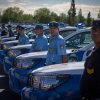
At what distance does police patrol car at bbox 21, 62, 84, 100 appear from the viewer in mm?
4859

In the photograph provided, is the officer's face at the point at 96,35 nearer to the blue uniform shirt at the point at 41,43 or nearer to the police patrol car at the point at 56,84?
the police patrol car at the point at 56,84

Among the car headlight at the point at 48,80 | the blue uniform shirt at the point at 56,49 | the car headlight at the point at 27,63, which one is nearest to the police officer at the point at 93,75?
the car headlight at the point at 48,80

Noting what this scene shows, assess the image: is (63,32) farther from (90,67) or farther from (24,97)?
(90,67)

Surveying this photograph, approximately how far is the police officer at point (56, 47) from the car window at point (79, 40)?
2.18 meters

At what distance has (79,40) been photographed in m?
9.30

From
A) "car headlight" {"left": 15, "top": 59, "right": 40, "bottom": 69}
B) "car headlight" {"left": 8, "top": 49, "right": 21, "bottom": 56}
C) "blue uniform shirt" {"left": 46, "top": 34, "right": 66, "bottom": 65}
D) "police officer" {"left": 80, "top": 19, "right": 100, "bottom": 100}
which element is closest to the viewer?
"police officer" {"left": 80, "top": 19, "right": 100, "bottom": 100}

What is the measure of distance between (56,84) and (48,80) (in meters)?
0.26

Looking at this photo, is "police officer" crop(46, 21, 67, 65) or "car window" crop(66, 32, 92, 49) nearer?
"police officer" crop(46, 21, 67, 65)

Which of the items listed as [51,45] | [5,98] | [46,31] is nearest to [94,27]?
[51,45]

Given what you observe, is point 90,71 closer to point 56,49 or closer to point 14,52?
point 56,49

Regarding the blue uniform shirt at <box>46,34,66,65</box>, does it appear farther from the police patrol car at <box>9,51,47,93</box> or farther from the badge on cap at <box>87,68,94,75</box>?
the badge on cap at <box>87,68,94,75</box>

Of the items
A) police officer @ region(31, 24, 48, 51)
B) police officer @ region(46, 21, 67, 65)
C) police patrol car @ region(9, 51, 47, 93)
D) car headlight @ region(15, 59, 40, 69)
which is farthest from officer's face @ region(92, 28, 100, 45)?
police officer @ region(31, 24, 48, 51)

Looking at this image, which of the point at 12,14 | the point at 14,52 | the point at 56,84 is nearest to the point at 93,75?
the point at 56,84

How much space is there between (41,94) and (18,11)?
135952mm
